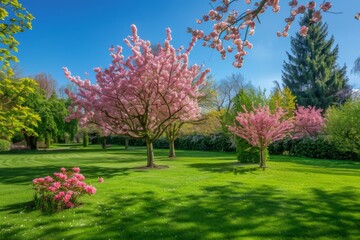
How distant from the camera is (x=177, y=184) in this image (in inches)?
424

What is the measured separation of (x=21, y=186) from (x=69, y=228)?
5445mm

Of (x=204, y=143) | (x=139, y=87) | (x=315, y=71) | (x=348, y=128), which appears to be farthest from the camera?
(x=315, y=71)

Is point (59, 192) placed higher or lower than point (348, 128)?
lower

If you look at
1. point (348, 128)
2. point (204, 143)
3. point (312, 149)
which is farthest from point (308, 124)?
point (348, 128)

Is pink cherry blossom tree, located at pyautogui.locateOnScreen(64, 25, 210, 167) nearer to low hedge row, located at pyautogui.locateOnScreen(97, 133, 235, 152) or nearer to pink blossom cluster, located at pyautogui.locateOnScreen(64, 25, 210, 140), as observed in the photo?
pink blossom cluster, located at pyautogui.locateOnScreen(64, 25, 210, 140)

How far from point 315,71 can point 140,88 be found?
1627 inches

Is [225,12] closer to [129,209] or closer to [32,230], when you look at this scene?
[129,209]

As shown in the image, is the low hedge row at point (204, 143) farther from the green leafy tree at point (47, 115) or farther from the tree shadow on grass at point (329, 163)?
the green leafy tree at point (47, 115)

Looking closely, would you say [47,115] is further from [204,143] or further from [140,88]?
[140,88]

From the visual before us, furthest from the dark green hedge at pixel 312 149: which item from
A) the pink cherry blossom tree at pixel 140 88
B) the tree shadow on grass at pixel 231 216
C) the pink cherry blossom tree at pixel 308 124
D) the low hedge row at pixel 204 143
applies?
the tree shadow on grass at pixel 231 216

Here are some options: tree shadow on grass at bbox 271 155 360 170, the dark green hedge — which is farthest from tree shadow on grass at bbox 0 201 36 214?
the dark green hedge

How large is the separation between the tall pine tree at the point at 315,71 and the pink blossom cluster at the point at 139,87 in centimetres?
3630

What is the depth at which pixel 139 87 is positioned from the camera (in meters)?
15.0

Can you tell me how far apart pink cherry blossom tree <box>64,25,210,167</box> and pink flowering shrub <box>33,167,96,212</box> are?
733cm
